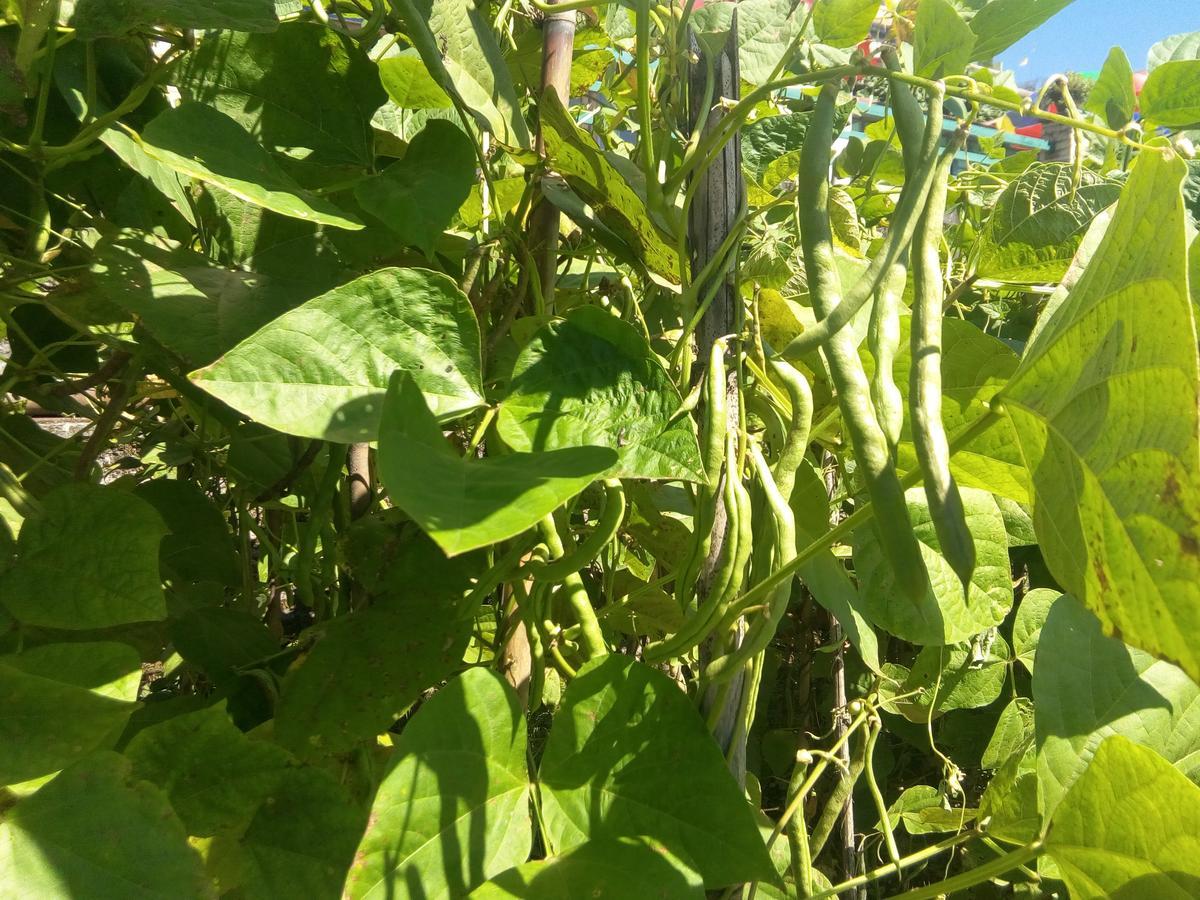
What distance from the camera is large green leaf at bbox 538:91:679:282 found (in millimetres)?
535

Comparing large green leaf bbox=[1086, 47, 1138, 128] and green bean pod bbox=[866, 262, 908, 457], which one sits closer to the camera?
green bean pod bbox=[866, 262, 908, 457]

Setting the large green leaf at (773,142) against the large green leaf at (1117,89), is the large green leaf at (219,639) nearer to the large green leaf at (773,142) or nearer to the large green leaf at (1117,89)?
the large green leaf at (773,142)

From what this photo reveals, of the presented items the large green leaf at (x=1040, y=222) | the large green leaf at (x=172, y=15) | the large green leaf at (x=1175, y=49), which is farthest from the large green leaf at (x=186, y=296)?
the large green leaf at (x=1175, y=49)

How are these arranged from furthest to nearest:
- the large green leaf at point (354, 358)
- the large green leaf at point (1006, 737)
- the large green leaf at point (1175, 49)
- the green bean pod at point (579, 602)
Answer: the large green leaf at point (1175, 49), the large green leaf at point (1006, 737), the green bean pod at point (579, 602), the large green leaf at point (354, 358)

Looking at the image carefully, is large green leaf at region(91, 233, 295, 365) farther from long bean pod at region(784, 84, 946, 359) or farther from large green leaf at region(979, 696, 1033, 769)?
large green leaf at region(979, 696, 1033, 769)

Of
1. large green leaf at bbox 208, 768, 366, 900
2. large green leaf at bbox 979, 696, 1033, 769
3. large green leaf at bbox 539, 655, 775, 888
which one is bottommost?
large green leaf at bbox 979, 696, 1033, 769

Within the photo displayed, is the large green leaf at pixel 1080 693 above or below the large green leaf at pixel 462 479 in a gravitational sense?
below

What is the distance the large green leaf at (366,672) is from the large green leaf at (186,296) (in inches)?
7.6

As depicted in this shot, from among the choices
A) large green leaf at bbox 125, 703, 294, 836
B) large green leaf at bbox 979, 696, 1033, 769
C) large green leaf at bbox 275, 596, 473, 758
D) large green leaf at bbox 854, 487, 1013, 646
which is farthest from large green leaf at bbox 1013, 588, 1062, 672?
large green leaf at bbox 125, 703, 294, 836

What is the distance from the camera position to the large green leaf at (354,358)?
1.29ft

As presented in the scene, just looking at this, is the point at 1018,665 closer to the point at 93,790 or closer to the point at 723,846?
the point at 723,846

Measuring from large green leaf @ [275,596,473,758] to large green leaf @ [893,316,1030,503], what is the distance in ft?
1.02

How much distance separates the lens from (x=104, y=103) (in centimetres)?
64

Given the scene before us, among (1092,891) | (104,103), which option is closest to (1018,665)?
(1092,891)
